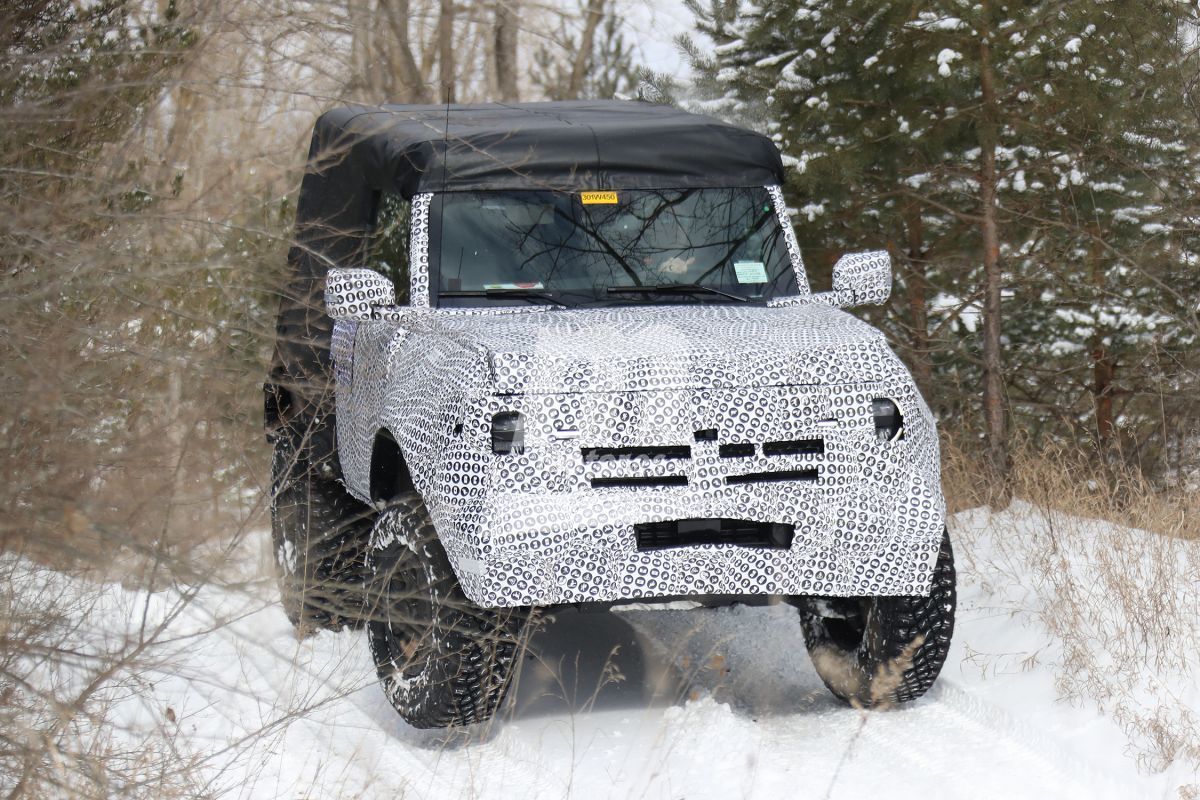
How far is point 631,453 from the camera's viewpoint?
16.6 feet

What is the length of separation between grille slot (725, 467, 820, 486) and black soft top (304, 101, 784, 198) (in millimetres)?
1758

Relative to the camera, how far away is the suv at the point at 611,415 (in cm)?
497

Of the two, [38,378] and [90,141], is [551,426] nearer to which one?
[38,378]

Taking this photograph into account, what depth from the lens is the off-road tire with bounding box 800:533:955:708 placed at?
545 cm

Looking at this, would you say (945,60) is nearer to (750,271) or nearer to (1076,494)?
(1076,494)

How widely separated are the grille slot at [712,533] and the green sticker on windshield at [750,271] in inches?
61.3

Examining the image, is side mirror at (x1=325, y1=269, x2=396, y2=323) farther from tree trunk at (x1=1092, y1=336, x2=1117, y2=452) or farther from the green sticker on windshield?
tree trunk at (x1=1092, y1=336, x2=1117, y2=452)

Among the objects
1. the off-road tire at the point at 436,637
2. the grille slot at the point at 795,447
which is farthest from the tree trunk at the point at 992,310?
the off-road tire at the point at 436,637

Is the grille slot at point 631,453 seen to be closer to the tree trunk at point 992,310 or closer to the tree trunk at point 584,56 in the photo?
the tree trunk at point 992,310

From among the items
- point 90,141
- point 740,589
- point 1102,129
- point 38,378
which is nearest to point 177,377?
point 38,378

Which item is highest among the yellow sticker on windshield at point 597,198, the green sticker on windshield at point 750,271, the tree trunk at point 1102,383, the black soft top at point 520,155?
the black soft top at point 520,155

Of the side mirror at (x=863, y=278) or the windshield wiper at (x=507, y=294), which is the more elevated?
the side mirror at (x=863, y=278)

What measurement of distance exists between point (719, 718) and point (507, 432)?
4.51 ft

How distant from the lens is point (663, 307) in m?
6.08
